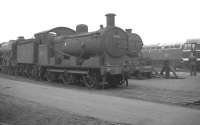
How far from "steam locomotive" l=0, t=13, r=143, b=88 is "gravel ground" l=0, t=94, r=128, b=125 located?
4892 millimetres

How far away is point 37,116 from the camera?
295 inches

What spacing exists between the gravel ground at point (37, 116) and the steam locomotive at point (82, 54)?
489cm

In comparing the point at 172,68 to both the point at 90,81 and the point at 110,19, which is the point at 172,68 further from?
the point at 90,81

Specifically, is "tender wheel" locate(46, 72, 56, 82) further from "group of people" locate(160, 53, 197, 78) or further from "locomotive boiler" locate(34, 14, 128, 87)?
"group of people" locate(160, 53, 197, 78)

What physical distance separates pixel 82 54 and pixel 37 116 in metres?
7.13

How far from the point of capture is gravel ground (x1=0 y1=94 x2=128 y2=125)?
6773mm

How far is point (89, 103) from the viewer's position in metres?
9.30

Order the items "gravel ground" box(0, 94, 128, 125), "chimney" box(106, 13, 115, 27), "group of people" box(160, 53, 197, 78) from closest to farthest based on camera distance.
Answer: "gravel ground" box(0, 94, 128, 125), "chimney" box(106, 13, 115, 27), "group of people" box(160, 53, 197, 78)

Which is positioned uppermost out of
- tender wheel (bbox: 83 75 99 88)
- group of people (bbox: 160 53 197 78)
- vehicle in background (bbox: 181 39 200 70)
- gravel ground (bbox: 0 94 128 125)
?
vehicle in background (bbox: 181 39 200 70)

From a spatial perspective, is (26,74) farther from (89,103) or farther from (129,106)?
(129,106)

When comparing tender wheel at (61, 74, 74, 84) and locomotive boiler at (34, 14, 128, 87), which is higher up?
locomotive boiler at (34, 14, 128, 87)

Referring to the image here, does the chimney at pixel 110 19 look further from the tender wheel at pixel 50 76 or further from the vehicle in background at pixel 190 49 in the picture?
the vehicle in background at pixel 190 49

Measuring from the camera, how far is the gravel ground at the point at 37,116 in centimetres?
677

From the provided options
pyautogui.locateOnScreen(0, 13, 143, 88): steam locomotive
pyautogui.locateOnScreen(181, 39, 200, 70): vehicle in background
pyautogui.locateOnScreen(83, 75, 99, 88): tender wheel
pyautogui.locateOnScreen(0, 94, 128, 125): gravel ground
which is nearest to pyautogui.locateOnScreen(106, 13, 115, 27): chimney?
pyautogui.locateOnScreen(0, 13, 143, 88): steam locomotive
